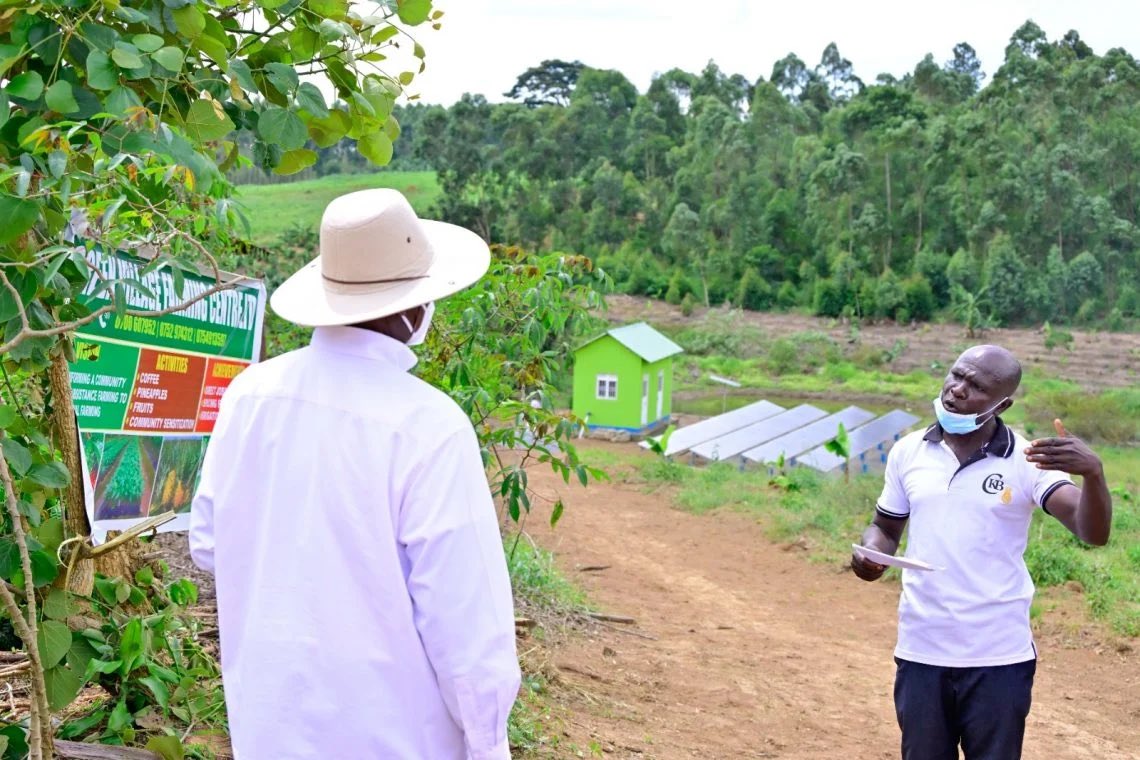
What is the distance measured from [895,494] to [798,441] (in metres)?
15.8

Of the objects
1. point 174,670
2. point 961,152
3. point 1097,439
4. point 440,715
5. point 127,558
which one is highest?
point 961,152

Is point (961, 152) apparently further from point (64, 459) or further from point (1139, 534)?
point (64, 459)

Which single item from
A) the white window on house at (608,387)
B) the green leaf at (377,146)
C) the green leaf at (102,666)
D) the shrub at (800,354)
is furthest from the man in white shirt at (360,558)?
the shrub at (800,354)

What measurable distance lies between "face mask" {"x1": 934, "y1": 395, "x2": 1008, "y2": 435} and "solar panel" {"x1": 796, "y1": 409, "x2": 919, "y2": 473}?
529 inches

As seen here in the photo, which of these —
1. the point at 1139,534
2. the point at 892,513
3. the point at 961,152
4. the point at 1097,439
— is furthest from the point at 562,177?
the point at 892,513

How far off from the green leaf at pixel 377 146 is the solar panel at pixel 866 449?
13.9m

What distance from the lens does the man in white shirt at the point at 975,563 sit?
2.88 m

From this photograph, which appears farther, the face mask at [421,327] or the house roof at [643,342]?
the house roof at [643,342]

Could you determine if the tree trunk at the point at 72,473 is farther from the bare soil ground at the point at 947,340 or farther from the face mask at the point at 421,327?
the bare soil ground at the point at 947,340

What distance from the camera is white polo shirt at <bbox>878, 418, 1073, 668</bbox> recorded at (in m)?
2.90

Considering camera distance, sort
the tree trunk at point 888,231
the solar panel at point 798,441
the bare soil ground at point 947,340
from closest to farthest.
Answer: the solar panel at point 798,441 → the bare soil ground at point 947,340 → the tree trunk at point 888,231

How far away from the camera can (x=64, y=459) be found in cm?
290

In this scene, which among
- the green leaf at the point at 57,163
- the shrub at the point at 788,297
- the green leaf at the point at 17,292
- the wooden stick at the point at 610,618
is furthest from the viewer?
the shrub at the point at 788,297

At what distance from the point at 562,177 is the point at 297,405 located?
46.3 meters
